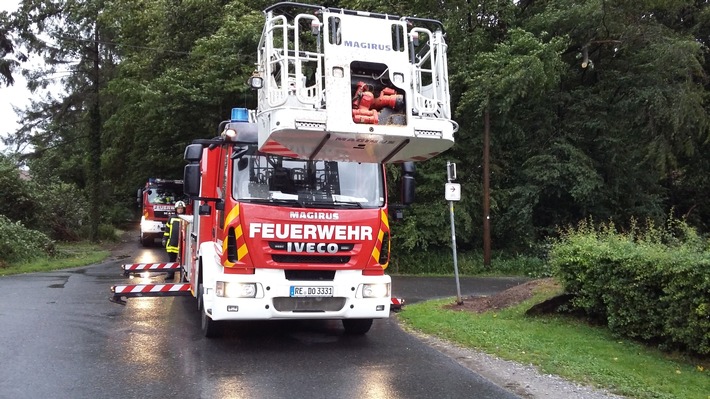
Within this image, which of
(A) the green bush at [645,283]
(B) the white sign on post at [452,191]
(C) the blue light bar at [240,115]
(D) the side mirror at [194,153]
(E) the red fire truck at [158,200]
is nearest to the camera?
(A) the green bush at [645,283]

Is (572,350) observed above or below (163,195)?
below

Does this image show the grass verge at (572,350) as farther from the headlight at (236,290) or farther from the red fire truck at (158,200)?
the red fire truck at (158,200)

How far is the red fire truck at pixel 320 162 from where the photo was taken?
679cm

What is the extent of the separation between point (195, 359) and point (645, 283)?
581cm

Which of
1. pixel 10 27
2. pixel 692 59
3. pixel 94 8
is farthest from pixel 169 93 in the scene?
pixel 692 59

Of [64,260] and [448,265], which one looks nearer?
[448,265]

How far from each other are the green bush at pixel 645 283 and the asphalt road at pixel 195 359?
8.52 ft

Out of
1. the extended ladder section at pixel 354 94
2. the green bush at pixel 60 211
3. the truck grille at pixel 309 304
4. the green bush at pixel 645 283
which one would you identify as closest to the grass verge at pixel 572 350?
the green bush at pixel 645 283

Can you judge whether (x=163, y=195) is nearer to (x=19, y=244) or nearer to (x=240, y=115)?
(x=19, y=244)

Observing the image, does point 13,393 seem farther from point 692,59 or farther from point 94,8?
point 94,8

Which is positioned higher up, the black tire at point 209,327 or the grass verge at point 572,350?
the black tire at point 209,327

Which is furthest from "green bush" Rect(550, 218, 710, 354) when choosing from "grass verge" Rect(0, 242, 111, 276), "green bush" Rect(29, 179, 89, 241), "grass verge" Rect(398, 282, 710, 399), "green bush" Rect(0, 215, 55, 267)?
"green bush" Rect(29, 179, 89, 241)

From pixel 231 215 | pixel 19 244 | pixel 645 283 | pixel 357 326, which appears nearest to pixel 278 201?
pixel 231 215

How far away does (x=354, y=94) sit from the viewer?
6.85m
